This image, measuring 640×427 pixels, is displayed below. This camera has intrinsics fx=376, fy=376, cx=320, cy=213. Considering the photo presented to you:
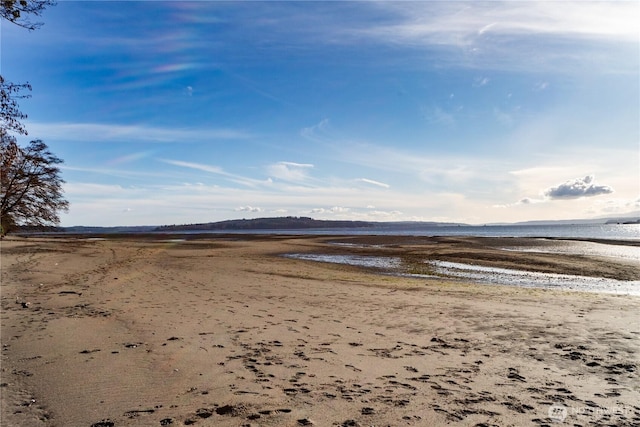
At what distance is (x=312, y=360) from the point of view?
6.20 metres

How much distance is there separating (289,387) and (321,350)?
5.67ft

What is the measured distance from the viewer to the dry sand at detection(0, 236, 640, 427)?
444 centimetres

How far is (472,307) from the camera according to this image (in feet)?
36.0

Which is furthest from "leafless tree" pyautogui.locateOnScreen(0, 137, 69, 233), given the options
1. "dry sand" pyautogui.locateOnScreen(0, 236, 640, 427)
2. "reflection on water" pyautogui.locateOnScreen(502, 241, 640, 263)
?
"reflection on water" pyautogui.locateOnScreen(502, 241, 640, 263)
